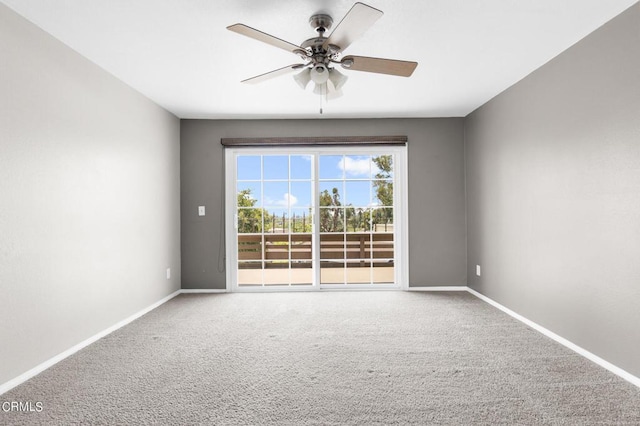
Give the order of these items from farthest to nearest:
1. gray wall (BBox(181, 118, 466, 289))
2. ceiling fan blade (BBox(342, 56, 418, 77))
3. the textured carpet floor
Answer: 1. gray wall (BBox(181, 118, 466, 289))
2. ceiling fan blade (BBox(342, 56, 418, 77))
3. the textured carpet floor

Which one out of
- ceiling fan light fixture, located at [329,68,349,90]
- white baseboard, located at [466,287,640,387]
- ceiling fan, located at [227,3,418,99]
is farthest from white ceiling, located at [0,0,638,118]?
white baseboard, located at [466,287,640,387]

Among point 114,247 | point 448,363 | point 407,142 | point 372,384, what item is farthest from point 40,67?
point 407,142

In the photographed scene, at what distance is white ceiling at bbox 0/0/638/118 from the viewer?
7.15 ft

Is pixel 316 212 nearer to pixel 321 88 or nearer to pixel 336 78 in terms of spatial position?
pixel 321 88

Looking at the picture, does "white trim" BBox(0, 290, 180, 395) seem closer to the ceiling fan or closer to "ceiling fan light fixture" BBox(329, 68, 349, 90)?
the ceiling fan

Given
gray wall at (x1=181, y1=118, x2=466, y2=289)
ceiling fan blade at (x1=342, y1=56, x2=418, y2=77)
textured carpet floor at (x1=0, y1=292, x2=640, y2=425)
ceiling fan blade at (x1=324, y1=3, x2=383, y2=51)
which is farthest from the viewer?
gray wall at (x1=181, y1=118, x2=466, y2=289)

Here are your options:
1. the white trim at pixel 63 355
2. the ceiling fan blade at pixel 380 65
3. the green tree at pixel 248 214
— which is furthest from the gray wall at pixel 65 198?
the ceiling fan blade at pixel 380 65

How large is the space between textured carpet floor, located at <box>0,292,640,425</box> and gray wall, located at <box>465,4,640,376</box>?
309mm

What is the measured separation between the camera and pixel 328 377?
90.3 inches

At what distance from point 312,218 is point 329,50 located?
108 inches

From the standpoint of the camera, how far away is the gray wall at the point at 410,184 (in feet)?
15.5

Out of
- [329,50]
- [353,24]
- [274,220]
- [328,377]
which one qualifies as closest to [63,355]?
[328,377]

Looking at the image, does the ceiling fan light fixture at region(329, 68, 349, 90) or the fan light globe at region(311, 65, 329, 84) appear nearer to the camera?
the fan light globe at region(311, 65, 329, 84)

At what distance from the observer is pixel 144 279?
150 inches
